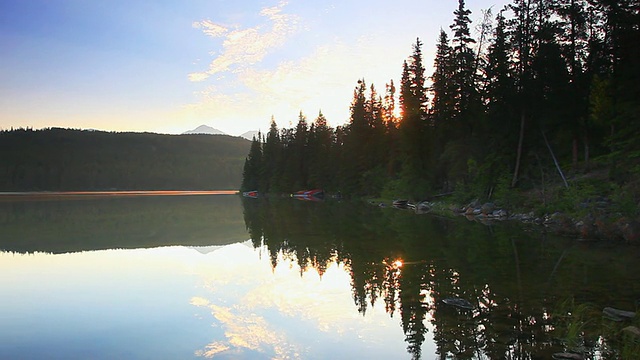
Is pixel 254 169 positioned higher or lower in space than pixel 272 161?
lower

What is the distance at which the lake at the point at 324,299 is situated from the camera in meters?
7.84

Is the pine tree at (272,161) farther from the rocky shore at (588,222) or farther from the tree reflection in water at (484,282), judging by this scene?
the tree reflection in water at (484,282)

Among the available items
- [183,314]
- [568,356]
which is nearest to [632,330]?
[568,356]

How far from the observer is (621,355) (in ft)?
22.4

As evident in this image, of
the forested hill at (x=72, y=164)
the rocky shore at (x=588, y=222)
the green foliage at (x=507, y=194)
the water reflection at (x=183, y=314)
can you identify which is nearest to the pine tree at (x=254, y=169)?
the green foliage at (x=507, y=194)

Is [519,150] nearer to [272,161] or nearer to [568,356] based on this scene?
[568,356]

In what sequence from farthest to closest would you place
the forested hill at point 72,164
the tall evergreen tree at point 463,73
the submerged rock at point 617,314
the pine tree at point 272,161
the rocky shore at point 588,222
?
the forested hill at point 72,164, the pine tree at point 272,161, the tall evergreen tree at point 463,73, the rocky shore at point 588,222, the submerged rock at point 617,314

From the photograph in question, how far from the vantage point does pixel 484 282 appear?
1237 centimetres

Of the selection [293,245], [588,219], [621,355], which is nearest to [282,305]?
[621,355]

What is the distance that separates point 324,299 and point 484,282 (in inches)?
170

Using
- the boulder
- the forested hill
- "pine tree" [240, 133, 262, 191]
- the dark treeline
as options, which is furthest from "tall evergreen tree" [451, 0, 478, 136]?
the forested hill

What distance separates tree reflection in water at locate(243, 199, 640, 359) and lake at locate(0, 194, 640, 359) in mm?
46

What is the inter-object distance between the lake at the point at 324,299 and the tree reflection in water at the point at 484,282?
0.15ft

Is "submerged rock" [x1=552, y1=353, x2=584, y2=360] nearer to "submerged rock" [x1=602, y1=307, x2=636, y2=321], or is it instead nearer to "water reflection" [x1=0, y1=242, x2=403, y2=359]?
"submerged rock" [x1=602, y1=307, x2=636, y2=321]
